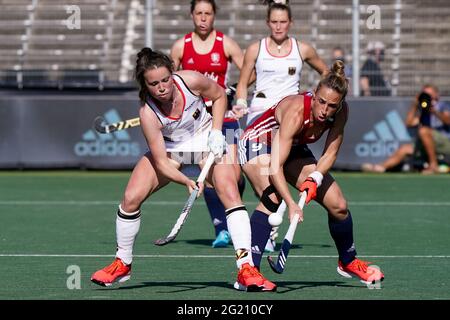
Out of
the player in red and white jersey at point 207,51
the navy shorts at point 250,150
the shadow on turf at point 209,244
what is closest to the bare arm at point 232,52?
the player in red and white jersey at point 207,51

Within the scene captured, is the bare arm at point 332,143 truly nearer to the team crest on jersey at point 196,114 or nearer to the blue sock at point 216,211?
the team crest on jersey at point 196,114

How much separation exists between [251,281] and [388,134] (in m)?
10.6

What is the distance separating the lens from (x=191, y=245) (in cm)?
1101

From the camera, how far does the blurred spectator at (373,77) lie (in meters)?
18.8

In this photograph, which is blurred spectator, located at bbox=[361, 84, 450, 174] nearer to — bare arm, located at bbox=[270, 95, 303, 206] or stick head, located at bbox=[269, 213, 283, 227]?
bare arm, located at bbox=[270, 95, 303, 206]

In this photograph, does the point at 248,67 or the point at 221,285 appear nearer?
the point at 221,285

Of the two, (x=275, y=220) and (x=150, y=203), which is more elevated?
(x=275, y=220)

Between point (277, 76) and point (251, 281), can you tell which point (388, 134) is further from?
point (251, 281)

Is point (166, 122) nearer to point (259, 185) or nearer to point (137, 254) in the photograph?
point (259, 185)

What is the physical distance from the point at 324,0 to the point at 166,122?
11.4m

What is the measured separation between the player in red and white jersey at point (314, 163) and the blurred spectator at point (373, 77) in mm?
10088

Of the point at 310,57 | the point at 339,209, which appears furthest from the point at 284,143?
the point at 310,57

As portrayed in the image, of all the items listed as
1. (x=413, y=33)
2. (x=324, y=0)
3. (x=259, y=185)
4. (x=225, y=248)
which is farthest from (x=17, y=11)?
(x=259, y=185)

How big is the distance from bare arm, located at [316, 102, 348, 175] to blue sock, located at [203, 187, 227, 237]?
276 cm
